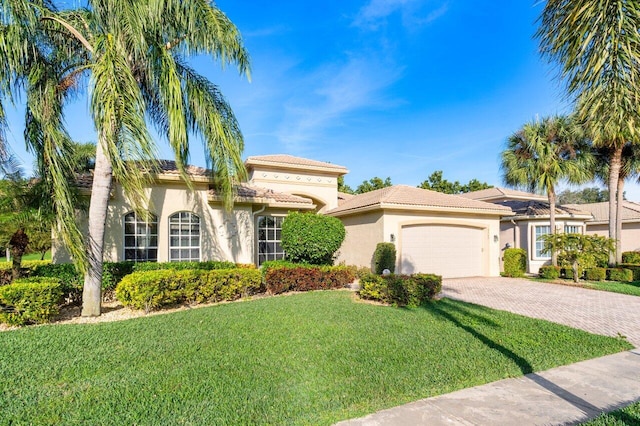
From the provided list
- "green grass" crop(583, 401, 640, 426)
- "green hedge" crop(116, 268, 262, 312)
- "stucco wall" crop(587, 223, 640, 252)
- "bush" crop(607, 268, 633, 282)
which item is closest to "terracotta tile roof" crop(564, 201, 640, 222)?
"stucco wall" crop(587, 223, 640, 252)

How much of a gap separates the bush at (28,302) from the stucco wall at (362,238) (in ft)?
38.2

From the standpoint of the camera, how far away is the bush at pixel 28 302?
23.4 feet

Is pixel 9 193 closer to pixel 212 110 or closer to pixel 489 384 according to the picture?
pixel 212 110

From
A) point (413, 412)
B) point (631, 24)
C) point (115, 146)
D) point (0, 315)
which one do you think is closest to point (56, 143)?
point (115, 146)

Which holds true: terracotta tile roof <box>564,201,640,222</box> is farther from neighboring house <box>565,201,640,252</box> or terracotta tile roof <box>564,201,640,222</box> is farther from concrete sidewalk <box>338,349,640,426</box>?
concrete sidewalk <box>338,349,640,426</box>

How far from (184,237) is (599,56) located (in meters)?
12.9

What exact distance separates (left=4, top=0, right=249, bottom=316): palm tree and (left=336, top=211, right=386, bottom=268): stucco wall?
760 centimetres

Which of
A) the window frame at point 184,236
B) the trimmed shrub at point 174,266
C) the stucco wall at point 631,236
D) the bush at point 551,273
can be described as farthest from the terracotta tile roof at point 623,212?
the window frame at point 184,236

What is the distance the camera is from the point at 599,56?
435 centimetres

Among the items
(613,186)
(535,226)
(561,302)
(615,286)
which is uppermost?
(613,186)

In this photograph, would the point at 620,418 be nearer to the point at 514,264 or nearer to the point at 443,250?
the point at 443,250

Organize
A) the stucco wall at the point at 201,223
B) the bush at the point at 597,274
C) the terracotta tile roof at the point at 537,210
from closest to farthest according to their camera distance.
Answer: the stucco wall at the point at 201,223 → the bush at the point at 597,274 → the terracotta tile roof at the point at 537,210

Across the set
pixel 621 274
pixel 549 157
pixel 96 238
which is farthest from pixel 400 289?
pixel 621 274

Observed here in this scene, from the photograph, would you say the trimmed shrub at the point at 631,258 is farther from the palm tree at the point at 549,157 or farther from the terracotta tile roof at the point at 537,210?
the palm tree at the point at 549,157
